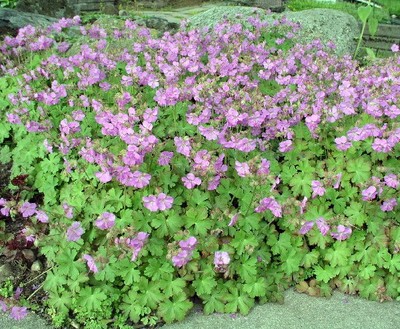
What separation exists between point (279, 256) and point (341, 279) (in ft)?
1.19

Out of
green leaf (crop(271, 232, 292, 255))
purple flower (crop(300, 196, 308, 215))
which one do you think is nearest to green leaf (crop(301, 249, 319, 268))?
green leaf (crop(271, 232, 292, 255))

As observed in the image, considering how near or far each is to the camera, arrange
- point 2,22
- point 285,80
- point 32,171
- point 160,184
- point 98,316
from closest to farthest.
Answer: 1. point 98,316
2. point 160,184
3. point 32,171
4. point 285,80
5. point 2,22

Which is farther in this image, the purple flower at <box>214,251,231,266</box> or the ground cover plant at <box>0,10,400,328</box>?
the ground cover plant at <box>0,10,400,328</box>

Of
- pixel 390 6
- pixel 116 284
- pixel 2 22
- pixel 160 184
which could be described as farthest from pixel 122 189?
pixel 390 6

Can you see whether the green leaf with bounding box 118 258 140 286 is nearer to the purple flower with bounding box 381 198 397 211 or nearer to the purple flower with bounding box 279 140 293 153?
the purple flower with bounding box 279 140 293 153

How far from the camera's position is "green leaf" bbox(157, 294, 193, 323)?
9.48ft

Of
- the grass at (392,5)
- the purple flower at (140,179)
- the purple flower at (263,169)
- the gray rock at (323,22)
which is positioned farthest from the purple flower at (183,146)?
the grass at (392,5)

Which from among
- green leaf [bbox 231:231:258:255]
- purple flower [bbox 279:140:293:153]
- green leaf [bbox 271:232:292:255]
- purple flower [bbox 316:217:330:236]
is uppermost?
purple flower [bbox 279:140:293:153]

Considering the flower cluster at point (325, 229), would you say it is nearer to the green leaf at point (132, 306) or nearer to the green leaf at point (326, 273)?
the green leaf at point (326, 273)

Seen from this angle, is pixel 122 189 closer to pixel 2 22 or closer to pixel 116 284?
pixel 116 284

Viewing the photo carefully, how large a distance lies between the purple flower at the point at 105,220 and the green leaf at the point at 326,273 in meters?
1.16

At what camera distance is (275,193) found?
316cm

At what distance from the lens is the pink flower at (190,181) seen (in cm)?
301

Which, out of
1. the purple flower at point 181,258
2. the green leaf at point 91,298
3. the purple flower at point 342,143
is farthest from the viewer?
the purple flower at point 342,143
